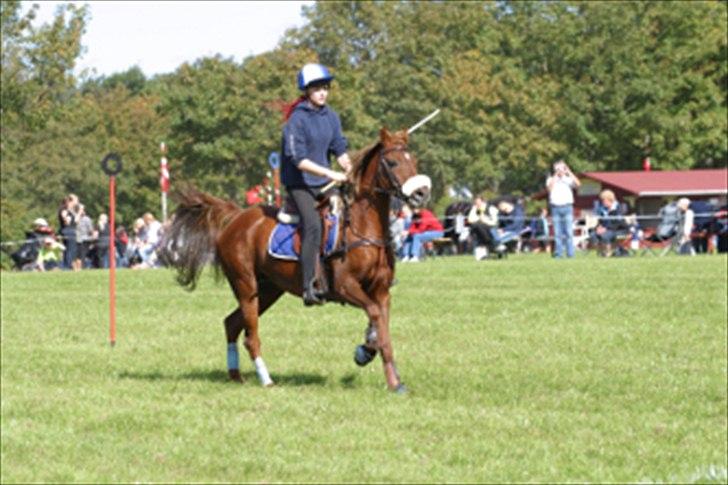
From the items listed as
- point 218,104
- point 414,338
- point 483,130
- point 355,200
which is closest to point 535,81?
point 483,130

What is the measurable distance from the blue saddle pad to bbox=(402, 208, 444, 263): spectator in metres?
24.7

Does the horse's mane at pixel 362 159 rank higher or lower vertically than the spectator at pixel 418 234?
higher

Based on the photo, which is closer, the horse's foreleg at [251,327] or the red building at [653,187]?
the horse's foreleg at [251,327]

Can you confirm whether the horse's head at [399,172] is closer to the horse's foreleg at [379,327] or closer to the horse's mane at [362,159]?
the horse's mane at [362,159]

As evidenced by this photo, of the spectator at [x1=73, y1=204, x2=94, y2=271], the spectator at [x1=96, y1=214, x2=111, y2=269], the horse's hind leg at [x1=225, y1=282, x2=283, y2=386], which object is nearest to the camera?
the horse's hind leg at [x1=225, y1=282, x2=283, y2=386]

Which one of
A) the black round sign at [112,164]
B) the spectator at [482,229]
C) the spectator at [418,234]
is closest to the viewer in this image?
the black round sign at [112,164]

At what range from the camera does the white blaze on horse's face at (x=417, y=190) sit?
499 inches

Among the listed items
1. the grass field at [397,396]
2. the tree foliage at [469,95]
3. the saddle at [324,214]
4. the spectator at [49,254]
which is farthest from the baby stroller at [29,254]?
the saddle at [324,214]

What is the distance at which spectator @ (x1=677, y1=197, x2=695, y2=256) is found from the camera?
3981 cm

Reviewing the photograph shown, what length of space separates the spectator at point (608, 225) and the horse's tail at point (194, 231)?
24.3 metres

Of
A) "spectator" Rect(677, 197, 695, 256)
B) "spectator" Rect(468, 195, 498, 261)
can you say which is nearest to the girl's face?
"spectator" Rect(468, 195, 498, 261)

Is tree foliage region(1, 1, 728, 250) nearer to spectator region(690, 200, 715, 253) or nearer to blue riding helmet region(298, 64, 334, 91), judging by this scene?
spectator region(690, 200, 715, 253)

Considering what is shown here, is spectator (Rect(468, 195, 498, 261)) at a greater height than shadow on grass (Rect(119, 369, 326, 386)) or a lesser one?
greater

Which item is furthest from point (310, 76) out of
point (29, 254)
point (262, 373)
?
point (29, 254)
